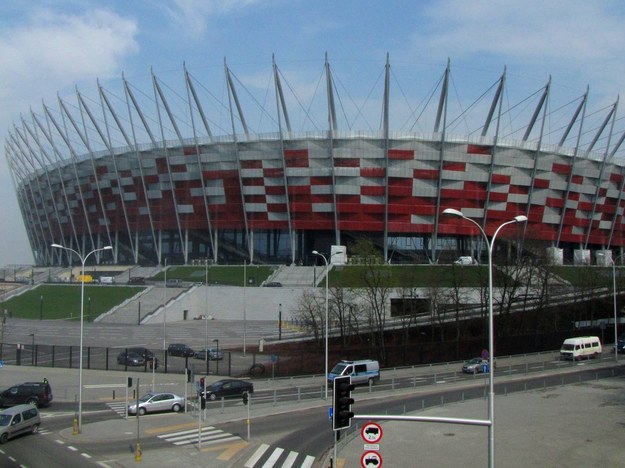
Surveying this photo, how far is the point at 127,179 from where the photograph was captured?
3871 inches

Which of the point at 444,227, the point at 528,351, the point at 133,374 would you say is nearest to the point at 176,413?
the point at 133,374

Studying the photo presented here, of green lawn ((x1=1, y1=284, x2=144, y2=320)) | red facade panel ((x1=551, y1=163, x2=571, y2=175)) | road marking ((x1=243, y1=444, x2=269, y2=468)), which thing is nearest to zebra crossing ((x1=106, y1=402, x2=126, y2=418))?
road marking ((x1=243, y1=444, x2=269, y2=468))

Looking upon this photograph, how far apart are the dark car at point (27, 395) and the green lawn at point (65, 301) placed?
40.5 m

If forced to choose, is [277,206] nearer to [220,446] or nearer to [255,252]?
[255,252]

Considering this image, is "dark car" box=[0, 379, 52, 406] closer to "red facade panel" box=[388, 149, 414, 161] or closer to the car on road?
the car on road

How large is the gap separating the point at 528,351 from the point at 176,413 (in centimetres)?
3179

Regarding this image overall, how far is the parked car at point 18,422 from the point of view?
24.4 metres

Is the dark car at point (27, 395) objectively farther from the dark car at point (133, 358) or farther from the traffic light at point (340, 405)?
the traffic light at point (340, 405)

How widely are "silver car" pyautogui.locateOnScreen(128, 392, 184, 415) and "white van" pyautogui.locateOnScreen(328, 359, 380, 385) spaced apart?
983 centimetres

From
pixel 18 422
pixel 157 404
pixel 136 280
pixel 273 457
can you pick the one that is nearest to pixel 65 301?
pixel 136 280

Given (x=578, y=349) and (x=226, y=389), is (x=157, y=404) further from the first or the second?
(x=578, y=349)

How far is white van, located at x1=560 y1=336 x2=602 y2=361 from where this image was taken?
160 feet

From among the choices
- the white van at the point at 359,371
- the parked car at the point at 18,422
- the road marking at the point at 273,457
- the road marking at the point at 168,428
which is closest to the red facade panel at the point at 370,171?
the white van at the point at 359,371

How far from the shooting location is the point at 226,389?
35.6 m
